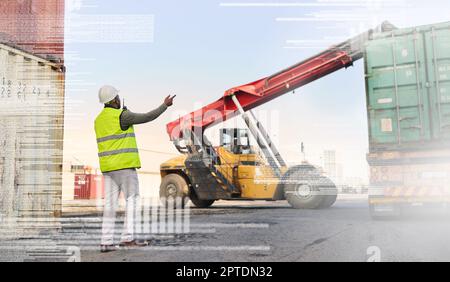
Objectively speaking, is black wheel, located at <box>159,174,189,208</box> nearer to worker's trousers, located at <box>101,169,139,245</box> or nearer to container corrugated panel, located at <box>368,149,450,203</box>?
container corrugated panel, located at <box>368,149,450,203</box>

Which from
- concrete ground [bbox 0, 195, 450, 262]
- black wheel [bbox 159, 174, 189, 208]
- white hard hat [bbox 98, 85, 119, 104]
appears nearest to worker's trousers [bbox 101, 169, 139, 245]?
concrete ground [bbox 0, 195, 450, 262]

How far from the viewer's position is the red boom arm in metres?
9.53

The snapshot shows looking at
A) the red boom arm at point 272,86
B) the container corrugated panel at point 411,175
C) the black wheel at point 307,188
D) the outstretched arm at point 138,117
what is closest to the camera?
the outstretched arm at point 138,117

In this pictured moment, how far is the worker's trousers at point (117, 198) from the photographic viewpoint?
4234 millimetres

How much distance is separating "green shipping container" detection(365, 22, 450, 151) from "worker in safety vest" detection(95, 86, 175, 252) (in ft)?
13.8

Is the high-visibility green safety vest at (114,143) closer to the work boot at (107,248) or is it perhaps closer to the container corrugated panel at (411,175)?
the work boot at (107,248)

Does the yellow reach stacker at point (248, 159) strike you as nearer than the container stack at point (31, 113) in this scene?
No

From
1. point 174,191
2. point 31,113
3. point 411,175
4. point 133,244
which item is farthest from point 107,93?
point 174,191

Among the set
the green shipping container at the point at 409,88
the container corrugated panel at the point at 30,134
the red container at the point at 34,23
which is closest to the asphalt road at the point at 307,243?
the green shipping container at the point at 409,88

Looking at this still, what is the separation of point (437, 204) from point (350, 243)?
230cm

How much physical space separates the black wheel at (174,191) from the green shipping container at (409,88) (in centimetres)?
496
